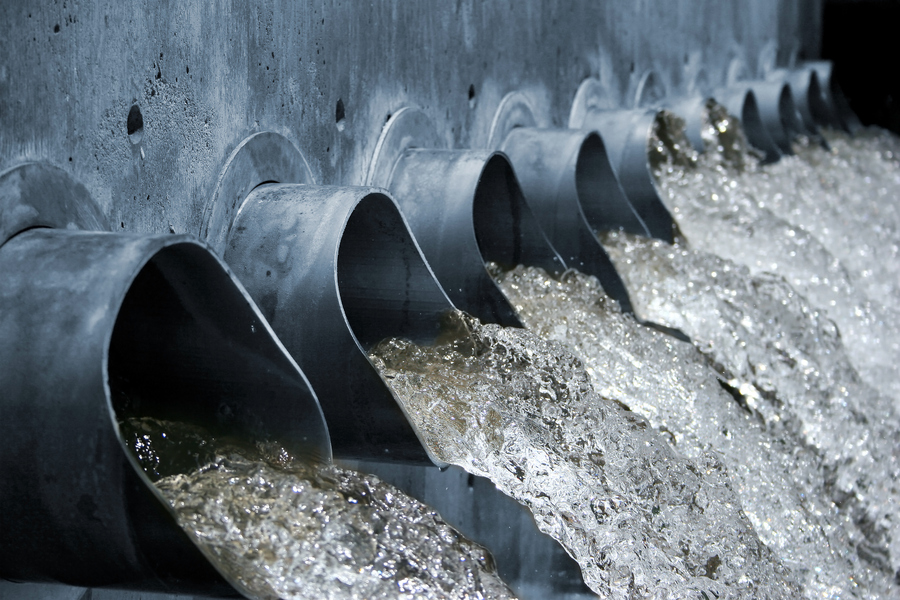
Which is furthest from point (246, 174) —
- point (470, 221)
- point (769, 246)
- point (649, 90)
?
point (649, 90)

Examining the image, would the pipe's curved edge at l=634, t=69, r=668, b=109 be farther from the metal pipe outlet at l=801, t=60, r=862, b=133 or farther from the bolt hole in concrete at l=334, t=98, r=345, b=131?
the bolt hole in concrete at l=334, t=98, r=345, b=131

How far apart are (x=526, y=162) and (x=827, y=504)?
1.17 meters

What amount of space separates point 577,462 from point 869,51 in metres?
8.86

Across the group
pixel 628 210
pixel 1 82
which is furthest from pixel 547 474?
pixel 628 210

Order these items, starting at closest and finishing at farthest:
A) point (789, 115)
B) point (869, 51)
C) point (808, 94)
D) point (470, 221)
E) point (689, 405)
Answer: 1. point (470, 221)
2. point (689, 405)
3. point (789, 115)
4. point (808, 94)
5. point (869, 51)

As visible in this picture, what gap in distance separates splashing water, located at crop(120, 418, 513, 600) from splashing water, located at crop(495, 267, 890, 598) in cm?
91

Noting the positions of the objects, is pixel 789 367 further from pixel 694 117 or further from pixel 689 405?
pixel 694 117

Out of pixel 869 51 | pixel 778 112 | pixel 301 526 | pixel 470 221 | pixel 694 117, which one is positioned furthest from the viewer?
pixel 869 51

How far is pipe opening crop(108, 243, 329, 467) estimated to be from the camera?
120 cm

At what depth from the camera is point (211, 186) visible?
1600 mm

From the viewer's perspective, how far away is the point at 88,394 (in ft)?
3.23

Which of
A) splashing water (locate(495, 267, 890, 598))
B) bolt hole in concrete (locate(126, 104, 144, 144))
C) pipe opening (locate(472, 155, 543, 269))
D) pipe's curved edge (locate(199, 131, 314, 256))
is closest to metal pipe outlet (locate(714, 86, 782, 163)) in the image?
splashing water (locate(495, 267, 890, 598))

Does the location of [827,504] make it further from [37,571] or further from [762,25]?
[762,25]

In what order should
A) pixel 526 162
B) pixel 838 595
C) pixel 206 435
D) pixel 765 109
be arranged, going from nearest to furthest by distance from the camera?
1. pixel 206 435
2. pixel 838 595
3. pixel 526 162
4. pixel 765 109
